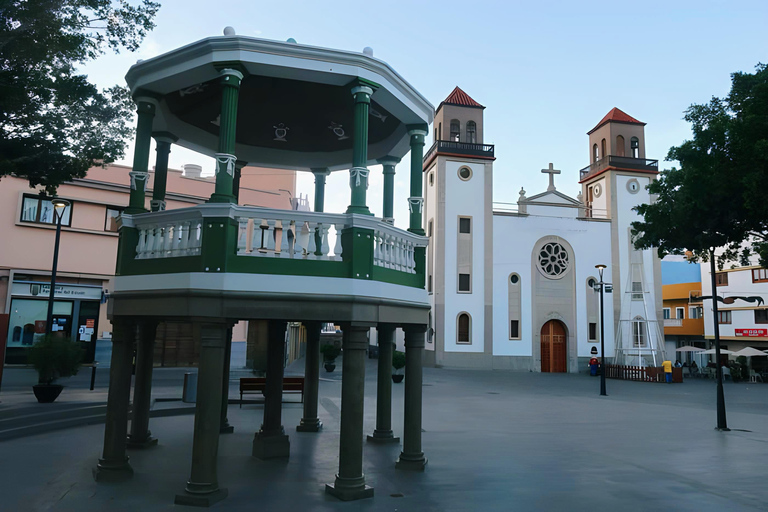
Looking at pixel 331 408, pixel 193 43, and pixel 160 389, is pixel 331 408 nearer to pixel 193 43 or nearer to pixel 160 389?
pixel 160 389

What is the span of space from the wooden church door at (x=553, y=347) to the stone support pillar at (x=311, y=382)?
2876cm

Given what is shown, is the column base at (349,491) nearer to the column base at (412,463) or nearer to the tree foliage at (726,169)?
the column base at (412,463)

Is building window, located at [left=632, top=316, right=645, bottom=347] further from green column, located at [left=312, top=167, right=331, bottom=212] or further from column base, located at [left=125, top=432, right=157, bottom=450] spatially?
column base, located at [left=125, top=432, right=157, bottom=450]

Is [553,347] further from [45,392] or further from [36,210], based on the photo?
[45,392]

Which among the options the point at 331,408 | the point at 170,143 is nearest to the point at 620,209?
the point at 331,408

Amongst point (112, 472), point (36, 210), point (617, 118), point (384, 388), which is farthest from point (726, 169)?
point (617, 118)

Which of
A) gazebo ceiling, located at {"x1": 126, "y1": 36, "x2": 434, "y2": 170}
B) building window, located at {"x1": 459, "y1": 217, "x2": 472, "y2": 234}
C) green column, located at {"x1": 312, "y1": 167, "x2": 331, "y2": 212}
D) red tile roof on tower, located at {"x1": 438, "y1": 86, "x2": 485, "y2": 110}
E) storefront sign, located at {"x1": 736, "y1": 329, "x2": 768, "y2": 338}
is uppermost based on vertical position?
red tile roof on tower, located at {"x1": 438, "y1": 86, "x2": 485, "y2": 110}

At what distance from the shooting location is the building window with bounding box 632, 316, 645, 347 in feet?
129

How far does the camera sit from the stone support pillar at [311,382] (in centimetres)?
1188

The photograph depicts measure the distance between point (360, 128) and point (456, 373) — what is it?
27188mm

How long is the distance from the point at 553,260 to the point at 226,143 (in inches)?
1385

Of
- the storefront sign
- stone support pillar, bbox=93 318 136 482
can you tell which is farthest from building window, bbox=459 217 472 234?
stone support pillar, bbox=93 318 136 482

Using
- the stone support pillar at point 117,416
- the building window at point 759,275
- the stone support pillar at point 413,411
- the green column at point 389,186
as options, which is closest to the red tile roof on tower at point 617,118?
the building window at point 759,275

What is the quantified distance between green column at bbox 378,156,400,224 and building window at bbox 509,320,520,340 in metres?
28.3
